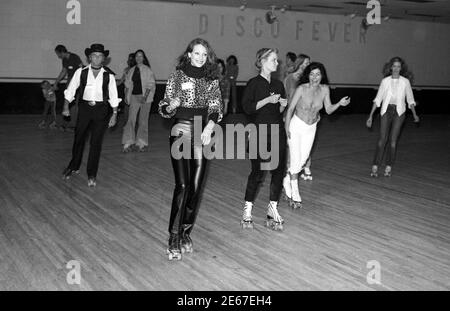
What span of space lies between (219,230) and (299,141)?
1268mm

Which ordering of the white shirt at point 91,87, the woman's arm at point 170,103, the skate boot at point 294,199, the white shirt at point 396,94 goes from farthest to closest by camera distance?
1. the white shirt at point 396,94
2. the white shirt at point 91,87
3. the skate boot at point 294,199
4. the woman's arm at point 170,103

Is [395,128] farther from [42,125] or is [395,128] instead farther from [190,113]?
[42,125]

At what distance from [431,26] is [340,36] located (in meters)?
3.41

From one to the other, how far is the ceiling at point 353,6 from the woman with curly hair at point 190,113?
419 inches

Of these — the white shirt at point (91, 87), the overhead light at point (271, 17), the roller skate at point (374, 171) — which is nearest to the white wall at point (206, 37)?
the overhead light at point (271, 17)

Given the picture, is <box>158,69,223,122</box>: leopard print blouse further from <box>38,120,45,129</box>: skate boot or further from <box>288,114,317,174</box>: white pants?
<box>38,120,45,129</box>: skate boot

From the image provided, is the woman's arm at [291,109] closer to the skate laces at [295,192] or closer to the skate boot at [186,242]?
the skate laces at [295,192]

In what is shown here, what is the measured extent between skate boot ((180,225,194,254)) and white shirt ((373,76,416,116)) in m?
3.72

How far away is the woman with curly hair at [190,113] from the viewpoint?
12.5 feet

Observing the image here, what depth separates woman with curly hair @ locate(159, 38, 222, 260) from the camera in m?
3.81

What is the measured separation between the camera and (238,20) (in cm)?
1565
